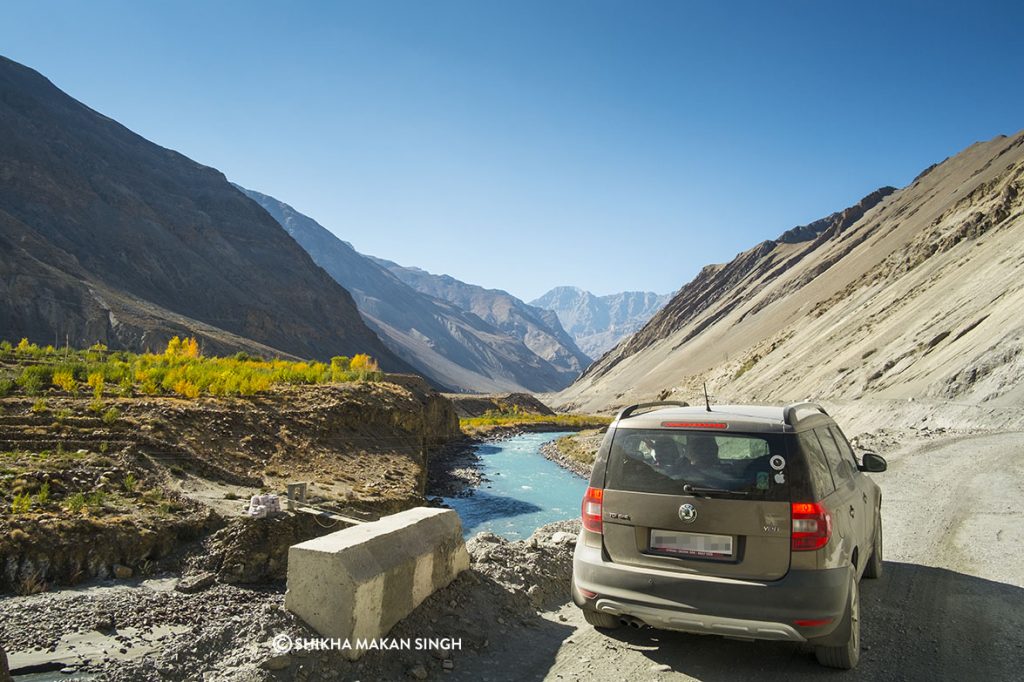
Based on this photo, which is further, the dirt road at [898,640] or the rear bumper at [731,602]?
the dirt road at [898,640]

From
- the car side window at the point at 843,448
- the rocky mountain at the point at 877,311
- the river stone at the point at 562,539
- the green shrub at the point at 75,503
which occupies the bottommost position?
the green shrub at the point at 75,503

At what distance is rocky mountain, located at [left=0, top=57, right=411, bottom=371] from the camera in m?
60.2

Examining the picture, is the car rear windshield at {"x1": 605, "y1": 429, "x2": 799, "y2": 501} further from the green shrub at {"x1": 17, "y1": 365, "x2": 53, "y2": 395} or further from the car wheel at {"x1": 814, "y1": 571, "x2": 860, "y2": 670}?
the green shrub at {"x1": 17, "y1": 365, "x2": 53, "y2": 395}

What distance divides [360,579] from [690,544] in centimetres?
263

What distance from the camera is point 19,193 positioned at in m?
80.1

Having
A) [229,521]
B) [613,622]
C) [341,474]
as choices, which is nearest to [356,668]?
[613,622]

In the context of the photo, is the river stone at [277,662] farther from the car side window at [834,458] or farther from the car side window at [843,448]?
the car side window at [843,448]

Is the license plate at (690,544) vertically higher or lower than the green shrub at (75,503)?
higher

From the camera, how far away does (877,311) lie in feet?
155

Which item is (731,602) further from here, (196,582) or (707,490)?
(196,582)

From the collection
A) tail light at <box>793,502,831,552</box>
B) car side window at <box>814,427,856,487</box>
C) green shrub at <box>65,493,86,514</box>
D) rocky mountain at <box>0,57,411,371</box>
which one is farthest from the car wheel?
rocky mountain at <box>0,57,411,371</box>

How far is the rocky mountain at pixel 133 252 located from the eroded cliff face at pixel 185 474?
45.6 m

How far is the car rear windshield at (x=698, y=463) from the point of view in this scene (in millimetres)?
4746

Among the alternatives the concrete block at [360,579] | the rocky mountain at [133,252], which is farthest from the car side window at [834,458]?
the rocky mountain at [133,252]
